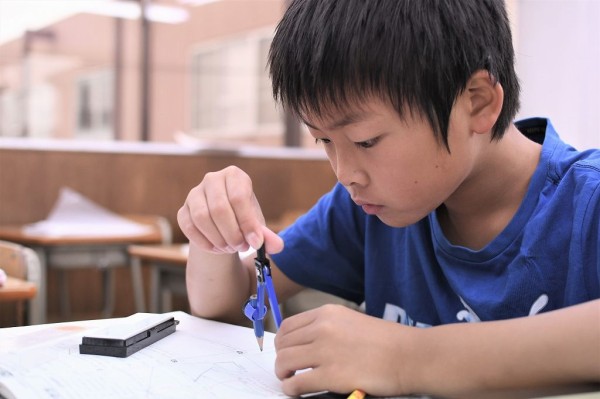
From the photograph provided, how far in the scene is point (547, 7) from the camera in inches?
88.9

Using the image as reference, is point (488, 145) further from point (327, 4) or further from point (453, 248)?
point (327, 4)

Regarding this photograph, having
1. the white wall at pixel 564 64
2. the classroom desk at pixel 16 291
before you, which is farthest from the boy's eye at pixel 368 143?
the white wall at pixel 564 64

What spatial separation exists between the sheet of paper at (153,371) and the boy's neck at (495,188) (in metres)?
0.32

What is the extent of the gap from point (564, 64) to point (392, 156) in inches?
63.8

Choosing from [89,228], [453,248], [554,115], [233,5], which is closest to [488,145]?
[453,248]

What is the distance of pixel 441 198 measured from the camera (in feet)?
2.85

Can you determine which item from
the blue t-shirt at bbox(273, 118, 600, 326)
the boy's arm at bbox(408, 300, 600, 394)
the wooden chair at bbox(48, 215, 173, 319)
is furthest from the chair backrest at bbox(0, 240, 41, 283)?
the boy's arm at bbox(408, 300, 600, 394)

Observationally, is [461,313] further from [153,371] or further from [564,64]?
[564,64]

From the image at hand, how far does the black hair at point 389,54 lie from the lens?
2.53 feet

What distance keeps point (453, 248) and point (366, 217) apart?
21cm

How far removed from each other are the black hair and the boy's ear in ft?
0.03

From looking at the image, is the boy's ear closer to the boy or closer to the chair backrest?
the boy

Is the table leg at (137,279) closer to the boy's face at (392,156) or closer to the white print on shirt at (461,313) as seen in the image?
the white print on shirt at (461,313)

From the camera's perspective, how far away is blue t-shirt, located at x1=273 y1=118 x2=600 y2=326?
2.79 feet
